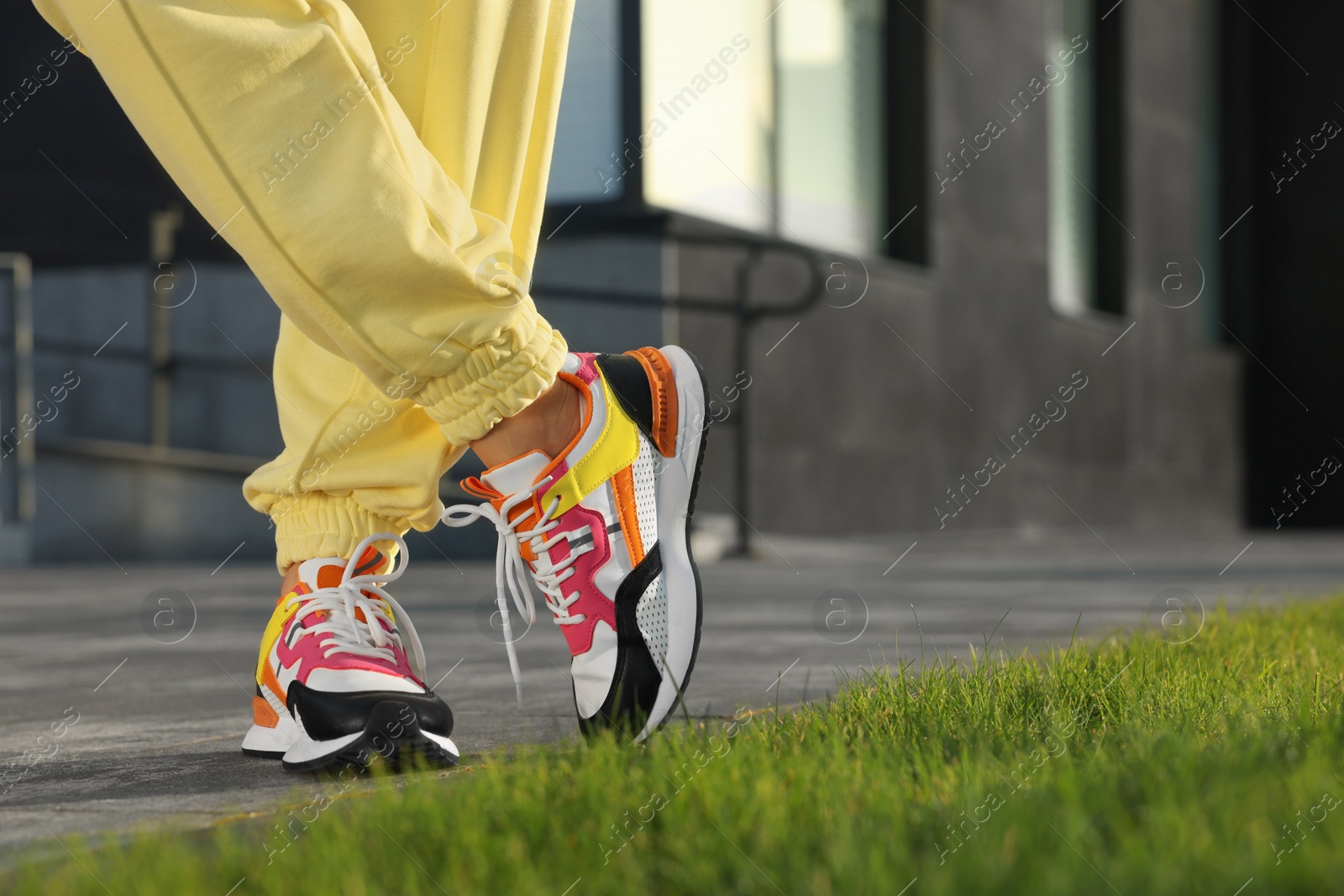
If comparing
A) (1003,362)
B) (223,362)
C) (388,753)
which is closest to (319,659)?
(388,753)

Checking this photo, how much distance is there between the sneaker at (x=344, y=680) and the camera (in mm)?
1524

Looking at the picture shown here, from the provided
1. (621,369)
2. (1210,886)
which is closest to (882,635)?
(621,369)

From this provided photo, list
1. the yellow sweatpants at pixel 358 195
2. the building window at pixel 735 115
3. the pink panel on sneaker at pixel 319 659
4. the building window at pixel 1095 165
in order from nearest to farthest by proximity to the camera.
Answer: the yellow sweatpants at pixel 358 195 → the pink panel on sneaker at pixel 319 659 → the building window at pixel 735 115 → the building window at pixel 1095 165

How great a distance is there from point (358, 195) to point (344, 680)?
1.82 feet

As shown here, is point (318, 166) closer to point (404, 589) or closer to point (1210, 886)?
point (1210, 886)

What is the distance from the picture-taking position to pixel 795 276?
6.86 meters

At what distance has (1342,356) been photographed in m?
12.3

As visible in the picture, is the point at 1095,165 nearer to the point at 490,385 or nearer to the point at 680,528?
the point at 680,528

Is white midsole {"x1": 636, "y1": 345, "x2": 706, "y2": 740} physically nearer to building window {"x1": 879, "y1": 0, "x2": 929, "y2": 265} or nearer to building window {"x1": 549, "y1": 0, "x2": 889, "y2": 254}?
building window {"x1": 549, "y1": 0, "x2": 889, "y2": 254}

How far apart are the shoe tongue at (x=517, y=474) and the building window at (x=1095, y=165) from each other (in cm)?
938

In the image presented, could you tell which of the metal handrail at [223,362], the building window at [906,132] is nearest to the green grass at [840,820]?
the metal handrail at [223,362]

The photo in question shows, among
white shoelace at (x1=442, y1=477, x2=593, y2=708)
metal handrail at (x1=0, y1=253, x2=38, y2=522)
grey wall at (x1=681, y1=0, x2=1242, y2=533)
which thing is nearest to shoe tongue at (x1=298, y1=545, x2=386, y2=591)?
white shoelace at (x1=442, y1=477, x2=593, y2=708)

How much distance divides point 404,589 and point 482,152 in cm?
267

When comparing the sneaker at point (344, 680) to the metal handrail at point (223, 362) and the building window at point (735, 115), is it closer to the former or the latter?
the metal handrail at point (223, 362)
